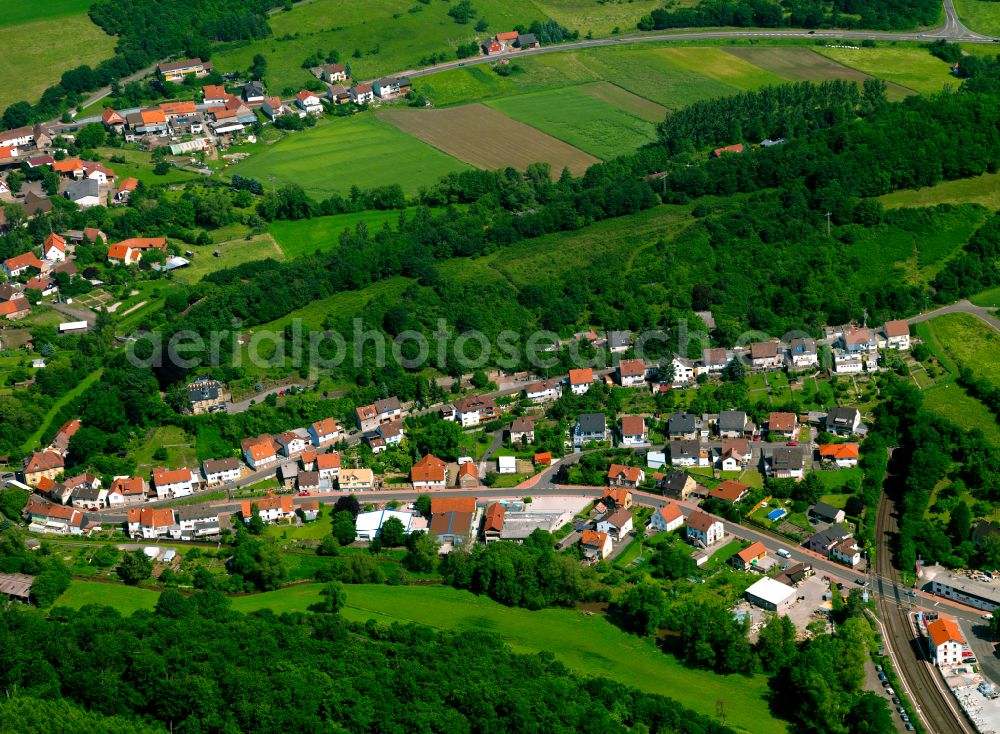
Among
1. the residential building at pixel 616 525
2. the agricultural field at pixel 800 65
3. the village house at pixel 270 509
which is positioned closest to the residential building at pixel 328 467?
the village house at pixel 270 509

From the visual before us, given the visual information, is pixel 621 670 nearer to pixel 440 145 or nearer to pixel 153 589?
pixel 153 589

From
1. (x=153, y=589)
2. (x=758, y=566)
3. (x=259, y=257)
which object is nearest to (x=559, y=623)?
(x=758, y=566)

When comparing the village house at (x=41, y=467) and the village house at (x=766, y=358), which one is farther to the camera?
the village house at (x=766, y=358)

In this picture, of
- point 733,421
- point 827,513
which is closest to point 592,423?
point 733,421

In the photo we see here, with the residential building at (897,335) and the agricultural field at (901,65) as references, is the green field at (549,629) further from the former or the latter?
the agricultural field at (901,65)

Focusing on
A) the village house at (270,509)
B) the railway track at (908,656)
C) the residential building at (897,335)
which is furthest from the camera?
the residential building at (897,335)

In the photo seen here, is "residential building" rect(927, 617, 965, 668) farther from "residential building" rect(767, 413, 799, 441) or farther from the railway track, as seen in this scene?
"residential building" rect(767, 413, 799, 441)

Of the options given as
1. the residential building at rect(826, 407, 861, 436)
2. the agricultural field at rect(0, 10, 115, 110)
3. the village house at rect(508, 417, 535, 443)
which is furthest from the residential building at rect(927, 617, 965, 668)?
the agricultural field at rect(0, 10, 115, 110)

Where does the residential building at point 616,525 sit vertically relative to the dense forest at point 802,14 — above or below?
below
